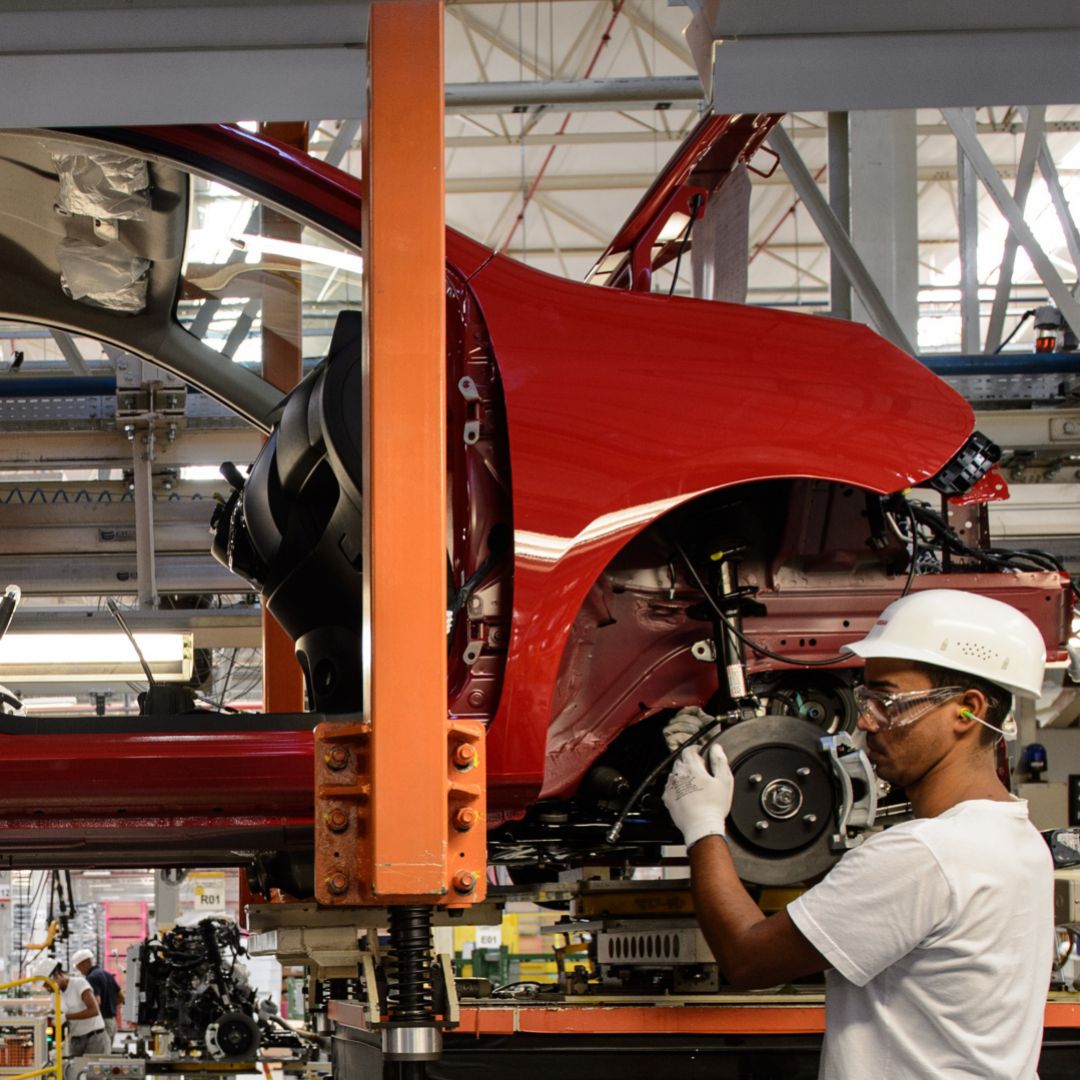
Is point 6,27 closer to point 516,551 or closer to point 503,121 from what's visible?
point 516,551

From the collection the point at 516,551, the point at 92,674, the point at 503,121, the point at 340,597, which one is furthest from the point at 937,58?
the point at 503,121

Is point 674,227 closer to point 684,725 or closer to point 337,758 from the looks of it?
point 684,725

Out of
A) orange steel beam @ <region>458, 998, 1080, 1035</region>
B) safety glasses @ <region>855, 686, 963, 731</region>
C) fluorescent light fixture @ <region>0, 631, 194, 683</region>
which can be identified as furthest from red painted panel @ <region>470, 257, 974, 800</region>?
fluorescent light fixture @ <region>0, 631, 194, 683</region>

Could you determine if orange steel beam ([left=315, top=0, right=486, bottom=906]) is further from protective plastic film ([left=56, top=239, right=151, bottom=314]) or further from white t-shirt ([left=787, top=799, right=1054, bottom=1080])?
protective plastic film ([left=56, top=239, right=151, bottom=314])

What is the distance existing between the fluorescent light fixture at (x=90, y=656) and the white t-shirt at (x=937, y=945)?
Result: 3368mm

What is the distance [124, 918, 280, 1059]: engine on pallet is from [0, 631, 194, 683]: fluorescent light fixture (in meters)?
5.13

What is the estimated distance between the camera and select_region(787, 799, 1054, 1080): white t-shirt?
2.03 m

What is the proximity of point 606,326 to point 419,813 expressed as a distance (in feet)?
4.51

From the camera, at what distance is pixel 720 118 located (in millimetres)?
3969

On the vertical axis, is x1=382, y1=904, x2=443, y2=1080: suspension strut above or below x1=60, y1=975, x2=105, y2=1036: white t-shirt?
above

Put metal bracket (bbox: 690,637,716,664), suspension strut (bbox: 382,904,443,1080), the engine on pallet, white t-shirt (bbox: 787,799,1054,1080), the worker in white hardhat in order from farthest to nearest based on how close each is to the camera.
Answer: the worker in white hardhat, the engine on pallet, metal bracket (bbox: 690,637,716,664), suspension strut (bbox: 382,904,443,1080), white t-shirt (bbox: 787,799,1054,1080)

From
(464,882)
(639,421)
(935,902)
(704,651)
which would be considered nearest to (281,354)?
(639,421)

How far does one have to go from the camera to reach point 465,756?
2449mm

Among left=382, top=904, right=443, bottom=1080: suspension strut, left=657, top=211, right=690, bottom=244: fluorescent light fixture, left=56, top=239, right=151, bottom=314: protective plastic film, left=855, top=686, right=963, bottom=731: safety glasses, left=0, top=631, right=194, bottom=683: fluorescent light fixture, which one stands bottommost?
left=382, top=904, right=443, bottom=1080: suspension strut
